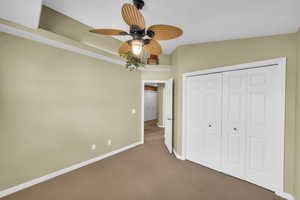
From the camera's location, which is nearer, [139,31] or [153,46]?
[139,31]

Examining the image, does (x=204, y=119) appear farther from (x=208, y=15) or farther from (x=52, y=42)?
(x=52, y=42)

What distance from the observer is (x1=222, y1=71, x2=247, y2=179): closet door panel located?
2520 mm

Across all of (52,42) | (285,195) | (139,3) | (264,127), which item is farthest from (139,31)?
(285,195)

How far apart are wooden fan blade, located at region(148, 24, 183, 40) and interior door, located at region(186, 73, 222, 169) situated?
171 centimetres

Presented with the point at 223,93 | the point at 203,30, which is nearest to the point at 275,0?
the point at 203,30

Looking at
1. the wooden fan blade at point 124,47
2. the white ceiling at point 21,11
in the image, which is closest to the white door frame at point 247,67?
the wooden fan blade at point 124,47

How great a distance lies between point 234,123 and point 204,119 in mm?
569

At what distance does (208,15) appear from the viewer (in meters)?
2.00

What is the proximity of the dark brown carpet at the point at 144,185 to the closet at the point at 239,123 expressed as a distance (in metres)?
0.24

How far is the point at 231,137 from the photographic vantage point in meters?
2.65

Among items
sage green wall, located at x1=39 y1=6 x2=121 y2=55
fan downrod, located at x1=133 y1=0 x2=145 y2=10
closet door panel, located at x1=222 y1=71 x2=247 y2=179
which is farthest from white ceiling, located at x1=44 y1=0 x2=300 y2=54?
closet door panel, located at x1=222 y1=71 x2=247 y2=179

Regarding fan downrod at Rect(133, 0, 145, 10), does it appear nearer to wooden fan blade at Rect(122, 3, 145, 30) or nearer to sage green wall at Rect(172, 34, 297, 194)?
wooden fan blade at Rect(122, 3, 145, 30)

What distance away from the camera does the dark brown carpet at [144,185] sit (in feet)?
6.79

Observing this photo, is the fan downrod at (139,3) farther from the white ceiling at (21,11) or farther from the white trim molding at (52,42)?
the white trim molding at (52,42)
